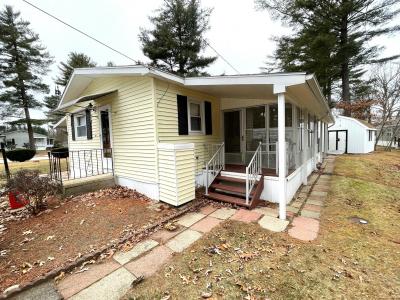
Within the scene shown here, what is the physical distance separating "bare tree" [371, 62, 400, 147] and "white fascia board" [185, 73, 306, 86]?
2449cm

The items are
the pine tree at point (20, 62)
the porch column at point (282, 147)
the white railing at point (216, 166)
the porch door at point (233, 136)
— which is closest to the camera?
the porch column at point (282, 147)

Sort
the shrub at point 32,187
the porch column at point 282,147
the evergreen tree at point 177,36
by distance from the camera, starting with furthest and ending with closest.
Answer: the evergreen tree at point 177,36 → the shrub at point 32,187 → the porch column at point 282,147

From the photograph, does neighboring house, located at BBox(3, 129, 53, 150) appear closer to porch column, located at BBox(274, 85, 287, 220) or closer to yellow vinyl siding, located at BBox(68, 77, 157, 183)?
yellow vinyl siding, located at BBox(68, 77, 157, 183)

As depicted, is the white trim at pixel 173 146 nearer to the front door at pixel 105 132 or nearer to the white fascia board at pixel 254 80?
the white fascia board at pixel 254 80

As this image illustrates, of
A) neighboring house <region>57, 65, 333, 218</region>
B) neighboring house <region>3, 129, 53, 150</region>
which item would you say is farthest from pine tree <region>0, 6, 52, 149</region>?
neighboring house <region>3, 129, 53, 150</region>

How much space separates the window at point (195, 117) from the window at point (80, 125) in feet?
15.4

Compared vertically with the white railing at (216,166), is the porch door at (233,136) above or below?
above

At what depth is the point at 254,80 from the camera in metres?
4.66

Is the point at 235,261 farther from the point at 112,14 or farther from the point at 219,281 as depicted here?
the point at 112,14

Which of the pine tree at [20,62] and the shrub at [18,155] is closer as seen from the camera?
the shrub at [18,155]

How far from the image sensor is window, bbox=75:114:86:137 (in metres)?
8.54


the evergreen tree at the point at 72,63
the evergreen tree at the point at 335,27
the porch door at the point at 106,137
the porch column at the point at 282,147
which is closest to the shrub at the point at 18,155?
the evergreen tree at the point at 72,63

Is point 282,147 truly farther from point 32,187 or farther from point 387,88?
point 387,88

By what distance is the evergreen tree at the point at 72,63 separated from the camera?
80.5ft
